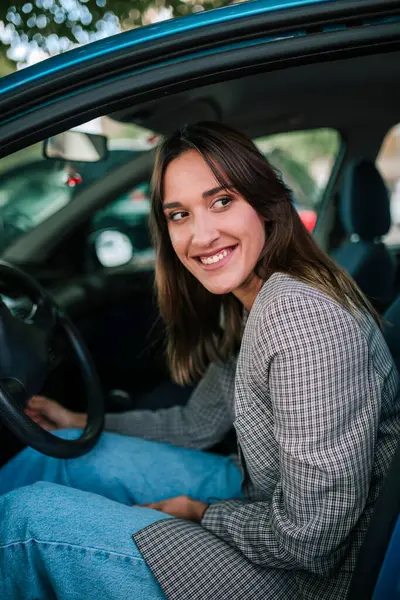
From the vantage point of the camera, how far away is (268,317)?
121cm

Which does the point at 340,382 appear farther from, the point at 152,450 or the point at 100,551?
the point at 152,450

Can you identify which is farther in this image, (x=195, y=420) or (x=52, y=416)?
(x=195, y=420)

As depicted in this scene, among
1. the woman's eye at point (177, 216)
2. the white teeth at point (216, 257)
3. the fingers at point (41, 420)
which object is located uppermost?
the woman's eye at point (177, 216)

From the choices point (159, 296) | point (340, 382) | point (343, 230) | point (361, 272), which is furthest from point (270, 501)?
point (343, 230)

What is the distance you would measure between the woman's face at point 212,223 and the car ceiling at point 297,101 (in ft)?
1.26

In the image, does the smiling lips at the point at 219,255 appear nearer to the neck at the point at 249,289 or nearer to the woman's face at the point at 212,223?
the woman's face at the point at 212,223

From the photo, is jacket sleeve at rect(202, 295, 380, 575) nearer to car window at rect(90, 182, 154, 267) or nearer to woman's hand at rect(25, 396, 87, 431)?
woman's hand at rect(25, 396, 87, 431)

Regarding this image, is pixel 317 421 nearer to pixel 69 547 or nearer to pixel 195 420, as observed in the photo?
pixel 69 547

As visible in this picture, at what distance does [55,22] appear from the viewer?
1920 millimetres

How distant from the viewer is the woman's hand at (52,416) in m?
1.74

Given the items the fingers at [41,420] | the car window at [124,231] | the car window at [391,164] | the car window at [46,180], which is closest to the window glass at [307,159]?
the car window at [391,164]

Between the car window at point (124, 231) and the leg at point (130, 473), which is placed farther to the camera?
the car window at point (124, 231)

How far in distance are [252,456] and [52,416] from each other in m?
0.71

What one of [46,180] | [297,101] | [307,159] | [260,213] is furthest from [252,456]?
[307,159]
